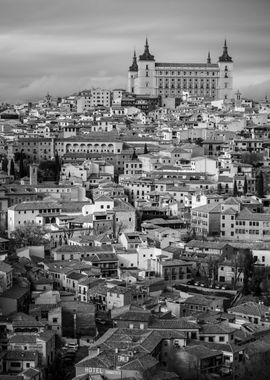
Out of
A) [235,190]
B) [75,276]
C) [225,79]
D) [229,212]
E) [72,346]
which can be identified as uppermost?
[225,79]

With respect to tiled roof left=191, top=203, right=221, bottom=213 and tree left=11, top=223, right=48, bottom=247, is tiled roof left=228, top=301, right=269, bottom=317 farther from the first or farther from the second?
tree left=11, top=223, right=48, bottom=247

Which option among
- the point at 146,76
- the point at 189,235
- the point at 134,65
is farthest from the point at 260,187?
the point at 134,65

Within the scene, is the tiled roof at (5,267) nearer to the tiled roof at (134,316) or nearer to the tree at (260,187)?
the tiled roof at (134,316)

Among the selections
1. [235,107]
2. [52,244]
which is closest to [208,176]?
[52,244]

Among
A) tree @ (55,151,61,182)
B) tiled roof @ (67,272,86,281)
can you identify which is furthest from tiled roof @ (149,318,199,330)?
tree @ (55,151,61,182)

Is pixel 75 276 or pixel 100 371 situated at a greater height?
pixel 75 276

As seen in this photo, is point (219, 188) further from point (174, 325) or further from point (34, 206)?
point (174, 325)

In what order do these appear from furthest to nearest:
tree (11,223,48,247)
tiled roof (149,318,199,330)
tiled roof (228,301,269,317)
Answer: tree (11,223,48,247)
tiled roof (228,301,269,317)
tiled roof (149,318,199,330)

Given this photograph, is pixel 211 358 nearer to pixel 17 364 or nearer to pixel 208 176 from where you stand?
pixel 17 364
